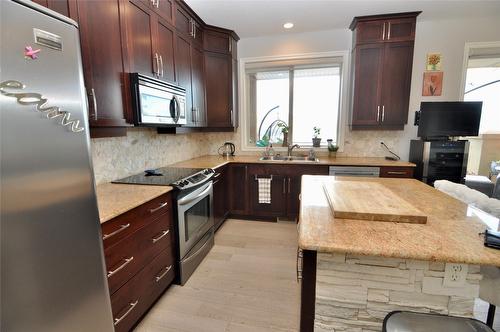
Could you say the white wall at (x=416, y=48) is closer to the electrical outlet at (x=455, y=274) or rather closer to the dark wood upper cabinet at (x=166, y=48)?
the dark wood upper cabinet at (x=166, y=48)

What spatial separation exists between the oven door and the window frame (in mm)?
1566

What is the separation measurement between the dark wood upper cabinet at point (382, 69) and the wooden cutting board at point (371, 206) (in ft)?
6.26

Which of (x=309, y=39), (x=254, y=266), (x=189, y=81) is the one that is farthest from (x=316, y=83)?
(x=254, y=266)

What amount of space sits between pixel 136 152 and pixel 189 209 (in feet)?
2.82

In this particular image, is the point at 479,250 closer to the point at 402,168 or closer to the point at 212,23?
the point at 402,168

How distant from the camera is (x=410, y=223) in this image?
3.59 ft

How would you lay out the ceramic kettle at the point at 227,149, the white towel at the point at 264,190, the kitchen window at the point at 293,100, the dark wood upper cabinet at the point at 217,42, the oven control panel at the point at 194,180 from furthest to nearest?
the ceramic kettle at the point at 227,149, the kitchen window at the point at 293,100, the white towel at the point at 264,190, the dark wood upper cabinet at the point at 217,42, the oven control panel at the point at 194,180

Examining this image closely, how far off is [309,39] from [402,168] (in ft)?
7.21

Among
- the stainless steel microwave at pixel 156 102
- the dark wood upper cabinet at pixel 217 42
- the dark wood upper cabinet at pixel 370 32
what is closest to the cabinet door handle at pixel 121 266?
the stainless steel microwave at pixel 156 102

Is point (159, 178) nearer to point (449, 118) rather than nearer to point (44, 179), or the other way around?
point (44, 179)

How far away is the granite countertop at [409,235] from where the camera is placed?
2.74 feet

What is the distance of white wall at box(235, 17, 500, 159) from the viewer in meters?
3.00

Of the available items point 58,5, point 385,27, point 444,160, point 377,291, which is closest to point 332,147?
point 444,160

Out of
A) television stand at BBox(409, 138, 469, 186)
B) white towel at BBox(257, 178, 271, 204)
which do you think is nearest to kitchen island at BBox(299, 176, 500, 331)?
television stand at BBox(409, 138, 469, 186)
